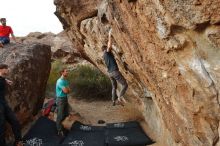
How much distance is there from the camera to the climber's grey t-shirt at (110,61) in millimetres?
12203

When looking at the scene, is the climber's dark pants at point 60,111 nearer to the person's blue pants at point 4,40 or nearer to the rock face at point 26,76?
the rock face at point 26,76

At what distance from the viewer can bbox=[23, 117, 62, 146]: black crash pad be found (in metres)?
11.9

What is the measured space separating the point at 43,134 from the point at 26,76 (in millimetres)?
2127

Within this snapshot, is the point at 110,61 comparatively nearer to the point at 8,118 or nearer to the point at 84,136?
the point at 84,136

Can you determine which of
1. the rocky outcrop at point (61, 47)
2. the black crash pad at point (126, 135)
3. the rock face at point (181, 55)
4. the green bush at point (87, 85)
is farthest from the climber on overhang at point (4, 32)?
the rocky outcrop at point (61, 47)

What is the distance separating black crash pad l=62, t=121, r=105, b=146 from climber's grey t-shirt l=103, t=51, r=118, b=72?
81.4 inches

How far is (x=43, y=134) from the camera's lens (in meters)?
12.5

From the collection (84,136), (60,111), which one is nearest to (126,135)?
(84,136)

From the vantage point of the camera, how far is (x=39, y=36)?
98.2ft

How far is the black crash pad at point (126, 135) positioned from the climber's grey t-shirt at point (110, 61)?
199cm

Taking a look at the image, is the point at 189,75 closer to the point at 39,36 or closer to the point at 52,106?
the point at 52,106

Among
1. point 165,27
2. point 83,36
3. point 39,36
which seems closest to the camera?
point 165,27

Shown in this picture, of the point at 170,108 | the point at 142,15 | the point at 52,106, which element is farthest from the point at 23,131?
the point at 142,15

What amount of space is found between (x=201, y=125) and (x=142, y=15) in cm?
220
